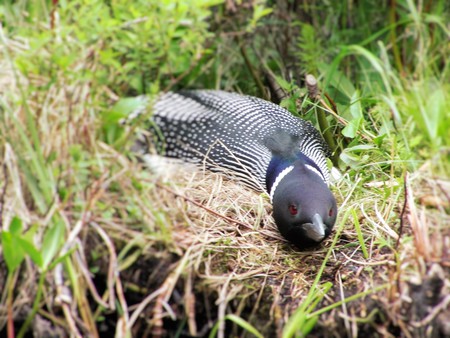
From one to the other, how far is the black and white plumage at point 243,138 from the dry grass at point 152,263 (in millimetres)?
561

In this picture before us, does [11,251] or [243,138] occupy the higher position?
[11,251]

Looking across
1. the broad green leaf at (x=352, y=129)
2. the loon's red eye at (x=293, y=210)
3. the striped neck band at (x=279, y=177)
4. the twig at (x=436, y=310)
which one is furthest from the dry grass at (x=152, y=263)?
the broad green leaf at (x=352, y=129)

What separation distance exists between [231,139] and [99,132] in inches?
47.8

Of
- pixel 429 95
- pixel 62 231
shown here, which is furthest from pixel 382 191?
pixel 62 231

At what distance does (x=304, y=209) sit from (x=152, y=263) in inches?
28.2

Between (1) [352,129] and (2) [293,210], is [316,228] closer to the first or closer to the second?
(2) [293,210]

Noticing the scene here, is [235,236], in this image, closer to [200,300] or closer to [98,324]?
[200,300]

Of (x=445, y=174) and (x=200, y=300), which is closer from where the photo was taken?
(x=445, y=174)

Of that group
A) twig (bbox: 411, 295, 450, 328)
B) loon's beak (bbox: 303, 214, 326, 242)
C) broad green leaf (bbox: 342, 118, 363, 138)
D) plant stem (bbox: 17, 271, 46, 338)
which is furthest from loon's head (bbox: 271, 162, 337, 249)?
plant stem (bbox: 17, 271, 46, 338)

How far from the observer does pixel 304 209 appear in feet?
9.57

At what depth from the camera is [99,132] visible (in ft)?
8.49

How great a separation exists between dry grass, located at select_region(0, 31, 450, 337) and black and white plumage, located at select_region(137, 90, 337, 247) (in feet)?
1.84

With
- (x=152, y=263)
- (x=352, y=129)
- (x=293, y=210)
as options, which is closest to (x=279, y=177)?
(x=293, y=210)

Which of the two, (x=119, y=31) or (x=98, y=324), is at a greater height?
(x=119, y=31)
